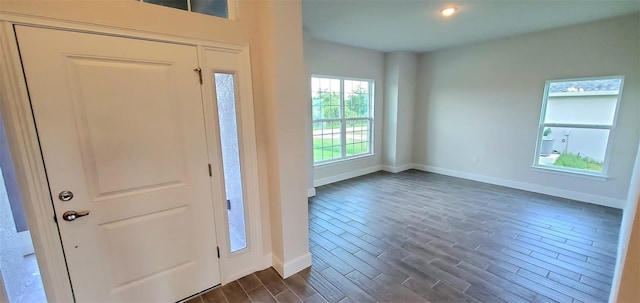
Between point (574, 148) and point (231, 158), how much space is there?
4981mm

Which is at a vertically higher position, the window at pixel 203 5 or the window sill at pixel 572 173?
the window at pixel 203 5

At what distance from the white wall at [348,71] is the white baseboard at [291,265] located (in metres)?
2.40

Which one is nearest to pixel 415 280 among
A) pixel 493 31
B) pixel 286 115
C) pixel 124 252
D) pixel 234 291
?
pixel 234 291

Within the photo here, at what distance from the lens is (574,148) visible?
13.0ft

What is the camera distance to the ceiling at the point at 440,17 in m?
2.87

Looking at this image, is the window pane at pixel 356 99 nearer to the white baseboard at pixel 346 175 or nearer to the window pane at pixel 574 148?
the white baseboard at pixel 346 175

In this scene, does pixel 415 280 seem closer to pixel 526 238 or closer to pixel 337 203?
pixel 526 238

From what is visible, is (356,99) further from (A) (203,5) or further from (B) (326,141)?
(A) (203,5)

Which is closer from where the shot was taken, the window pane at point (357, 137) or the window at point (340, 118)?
the window at point (340, 118)

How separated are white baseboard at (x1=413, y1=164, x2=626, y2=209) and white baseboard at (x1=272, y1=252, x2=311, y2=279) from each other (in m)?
4.15

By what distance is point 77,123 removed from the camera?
1.46m

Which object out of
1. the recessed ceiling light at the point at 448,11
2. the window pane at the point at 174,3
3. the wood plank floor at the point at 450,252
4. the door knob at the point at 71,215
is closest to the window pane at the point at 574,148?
the wood plank floor at the point at 450,252

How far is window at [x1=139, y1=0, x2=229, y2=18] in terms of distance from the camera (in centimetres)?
173

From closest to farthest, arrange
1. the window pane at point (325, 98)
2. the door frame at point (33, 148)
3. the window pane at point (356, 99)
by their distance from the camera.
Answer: the door frame at point (33, 148) < the window pane at point (325, 98) < the window pane at point (356, 99)
